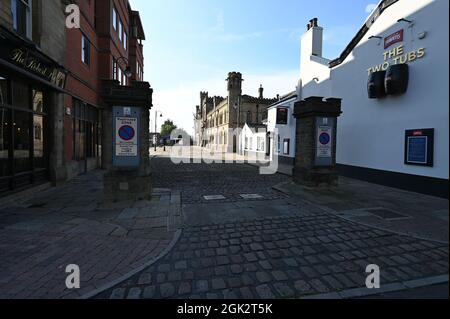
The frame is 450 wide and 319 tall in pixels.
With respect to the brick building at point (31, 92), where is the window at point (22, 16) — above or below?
above

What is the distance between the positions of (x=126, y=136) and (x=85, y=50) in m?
9.14

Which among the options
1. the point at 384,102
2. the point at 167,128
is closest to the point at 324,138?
the point at 384,102

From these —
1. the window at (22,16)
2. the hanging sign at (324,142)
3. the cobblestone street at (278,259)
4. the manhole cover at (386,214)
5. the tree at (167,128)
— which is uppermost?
the tree at (167,128)

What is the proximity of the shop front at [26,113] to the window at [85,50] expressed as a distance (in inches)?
154

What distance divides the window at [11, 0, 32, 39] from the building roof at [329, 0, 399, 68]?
45.6ft

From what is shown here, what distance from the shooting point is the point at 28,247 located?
171 inches

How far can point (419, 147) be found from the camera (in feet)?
28.4

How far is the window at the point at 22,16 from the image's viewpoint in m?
7.62

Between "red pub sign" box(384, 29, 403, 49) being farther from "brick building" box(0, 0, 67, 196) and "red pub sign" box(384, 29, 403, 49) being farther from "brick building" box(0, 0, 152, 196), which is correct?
"brick building" box(0, 0, 67, 196)

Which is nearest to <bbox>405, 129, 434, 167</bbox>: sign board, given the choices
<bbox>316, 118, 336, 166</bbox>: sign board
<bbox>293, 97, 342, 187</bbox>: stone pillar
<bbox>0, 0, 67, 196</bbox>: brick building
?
<bbox>293, 97, 342, 187</bbox>: stone pillar

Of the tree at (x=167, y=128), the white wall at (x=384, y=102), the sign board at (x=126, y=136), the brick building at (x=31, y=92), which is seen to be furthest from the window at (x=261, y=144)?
the tree at (x=167, y=128)

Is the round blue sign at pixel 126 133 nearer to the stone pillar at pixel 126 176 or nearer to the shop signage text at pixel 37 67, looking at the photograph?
the stone pillar at pixel 126 176

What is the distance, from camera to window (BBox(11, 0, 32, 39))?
762 cm

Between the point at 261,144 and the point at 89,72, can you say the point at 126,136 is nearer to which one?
the point at 89,72
